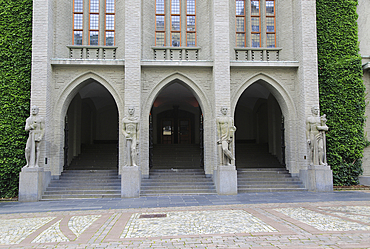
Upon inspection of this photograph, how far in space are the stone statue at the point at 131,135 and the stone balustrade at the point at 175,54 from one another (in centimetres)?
367

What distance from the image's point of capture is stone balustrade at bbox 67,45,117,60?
47.6 feet

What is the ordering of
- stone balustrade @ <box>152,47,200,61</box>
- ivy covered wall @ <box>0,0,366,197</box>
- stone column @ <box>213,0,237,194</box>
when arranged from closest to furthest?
ivy covered wall @ <box>0,0,366,197</box>, stone column @ <box>213,0,237,194</box>, stone balustrade @ <box>152,47,200,61</box>

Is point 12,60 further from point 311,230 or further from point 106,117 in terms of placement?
point 311,230

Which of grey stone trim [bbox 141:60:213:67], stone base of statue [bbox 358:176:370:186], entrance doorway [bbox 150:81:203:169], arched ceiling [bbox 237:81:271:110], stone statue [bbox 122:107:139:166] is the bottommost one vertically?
stone base of statue [bbox 358:176:370:186]

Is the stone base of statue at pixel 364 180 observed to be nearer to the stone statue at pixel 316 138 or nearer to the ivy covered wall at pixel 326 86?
the ivy covered wall at pixel 326 86

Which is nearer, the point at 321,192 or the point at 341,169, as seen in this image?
the point at 321,192

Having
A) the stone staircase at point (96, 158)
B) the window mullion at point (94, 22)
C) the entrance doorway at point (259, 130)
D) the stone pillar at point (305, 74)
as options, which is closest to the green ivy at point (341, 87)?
the stone pillar at point (305, 74)

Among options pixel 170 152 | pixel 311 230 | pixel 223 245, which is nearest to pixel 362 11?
pixel 170 152

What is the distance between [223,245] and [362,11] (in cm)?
1638

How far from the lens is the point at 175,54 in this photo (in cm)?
1501

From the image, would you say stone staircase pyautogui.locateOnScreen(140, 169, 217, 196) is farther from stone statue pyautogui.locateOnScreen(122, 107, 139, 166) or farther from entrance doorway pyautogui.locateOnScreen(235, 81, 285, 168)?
entrance doorway pyautogui.locateOnScreen(235, 81, 285, 168)

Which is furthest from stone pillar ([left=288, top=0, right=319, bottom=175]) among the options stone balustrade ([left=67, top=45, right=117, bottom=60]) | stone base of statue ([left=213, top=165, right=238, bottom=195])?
stone balustrade ([left=67, top=45, right=117, bottom=60])

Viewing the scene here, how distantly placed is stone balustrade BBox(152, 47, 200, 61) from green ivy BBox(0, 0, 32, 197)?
18.9 ft

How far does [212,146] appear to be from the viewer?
559 inches
